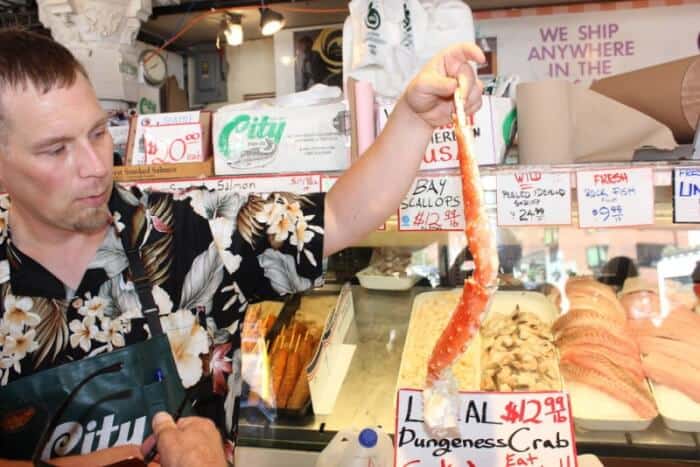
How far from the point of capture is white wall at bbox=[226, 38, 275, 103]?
4.56 m

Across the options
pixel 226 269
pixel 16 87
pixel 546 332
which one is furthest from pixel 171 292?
pixel 546 332

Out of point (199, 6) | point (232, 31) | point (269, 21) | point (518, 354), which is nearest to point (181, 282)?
point (518, 354)

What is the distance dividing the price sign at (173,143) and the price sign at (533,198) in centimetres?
84

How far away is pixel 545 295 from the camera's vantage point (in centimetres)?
199

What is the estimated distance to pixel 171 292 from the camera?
4.53 ft

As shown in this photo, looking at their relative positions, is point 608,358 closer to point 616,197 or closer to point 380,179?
point 616,197

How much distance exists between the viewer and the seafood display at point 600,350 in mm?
1515

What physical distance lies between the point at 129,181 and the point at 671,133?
1.43 metres

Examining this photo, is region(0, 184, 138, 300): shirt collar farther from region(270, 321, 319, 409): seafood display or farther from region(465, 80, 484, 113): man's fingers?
region(465, 80, 484, 113): man's fingers

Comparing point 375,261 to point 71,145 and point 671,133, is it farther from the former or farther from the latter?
point 71,145

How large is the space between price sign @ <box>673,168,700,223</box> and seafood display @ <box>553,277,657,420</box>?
502 millimetres

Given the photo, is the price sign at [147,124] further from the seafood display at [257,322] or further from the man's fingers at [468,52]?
the man's fingers at [468,52]

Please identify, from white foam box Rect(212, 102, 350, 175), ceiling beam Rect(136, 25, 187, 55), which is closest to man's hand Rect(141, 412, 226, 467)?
white foam box Rect(212, 102, 350, 175)

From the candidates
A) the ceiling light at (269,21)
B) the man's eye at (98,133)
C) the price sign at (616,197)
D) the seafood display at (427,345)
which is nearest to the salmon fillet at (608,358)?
the seafood display at (427,345)
